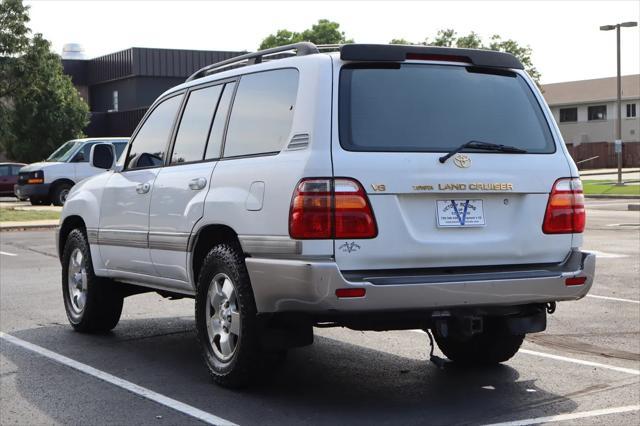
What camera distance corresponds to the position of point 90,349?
26.5ft

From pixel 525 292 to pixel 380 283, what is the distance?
0.99 metres

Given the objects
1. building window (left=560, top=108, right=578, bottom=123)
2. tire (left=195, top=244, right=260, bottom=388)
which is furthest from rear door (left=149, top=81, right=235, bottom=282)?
building window (left=560, top=108, right=578, bottom=123)

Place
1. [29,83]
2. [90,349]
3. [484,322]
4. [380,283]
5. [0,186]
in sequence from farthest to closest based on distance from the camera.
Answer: [0,186] → [29,83] → [90,349] → [484,322] → [380,283]

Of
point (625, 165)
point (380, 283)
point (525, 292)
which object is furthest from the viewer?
point (625, 165)

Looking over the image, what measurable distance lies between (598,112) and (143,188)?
73.3 m

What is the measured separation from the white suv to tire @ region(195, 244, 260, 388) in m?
0.01

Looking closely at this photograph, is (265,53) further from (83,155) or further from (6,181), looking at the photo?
(6,181)

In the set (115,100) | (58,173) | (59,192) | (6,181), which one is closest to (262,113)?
(58,173)

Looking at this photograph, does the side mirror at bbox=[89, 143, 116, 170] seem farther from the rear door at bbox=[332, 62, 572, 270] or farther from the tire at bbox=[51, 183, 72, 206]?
the tire at bbox=[51, 183, 72, 206]

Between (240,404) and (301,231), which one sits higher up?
(301,231)

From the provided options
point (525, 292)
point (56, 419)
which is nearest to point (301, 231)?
point (525, 292)

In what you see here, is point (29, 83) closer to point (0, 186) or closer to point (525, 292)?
point (0, 186)

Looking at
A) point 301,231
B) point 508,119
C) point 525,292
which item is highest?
point 508,119

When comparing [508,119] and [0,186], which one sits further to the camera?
[0,186]
